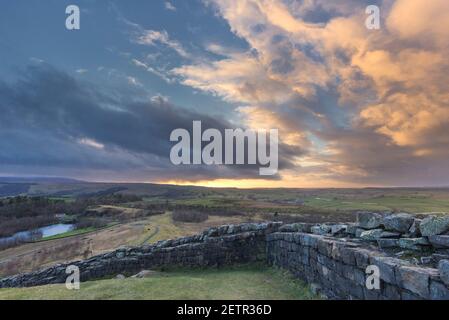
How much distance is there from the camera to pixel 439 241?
6.67m

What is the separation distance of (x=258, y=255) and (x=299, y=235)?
4.04m

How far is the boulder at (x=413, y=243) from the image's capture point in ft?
23.1

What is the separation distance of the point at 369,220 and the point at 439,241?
2.76 meters

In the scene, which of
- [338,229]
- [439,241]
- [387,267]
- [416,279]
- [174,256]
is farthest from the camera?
[174,256]

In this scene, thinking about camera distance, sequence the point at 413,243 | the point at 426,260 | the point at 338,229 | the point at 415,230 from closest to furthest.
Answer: the point at 426,260
the point at 413,243
the point at 415,230
the point at 338,229

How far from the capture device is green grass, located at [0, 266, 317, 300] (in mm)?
8758

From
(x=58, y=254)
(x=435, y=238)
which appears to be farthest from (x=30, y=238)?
(x=435, y=238)

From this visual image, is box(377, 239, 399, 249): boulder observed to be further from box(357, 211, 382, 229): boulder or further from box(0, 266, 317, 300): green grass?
box(0, 266, 317, 300): green grass

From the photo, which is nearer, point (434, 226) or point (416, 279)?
point (416, 279)

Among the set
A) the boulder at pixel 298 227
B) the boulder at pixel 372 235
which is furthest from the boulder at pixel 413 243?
the boulder at pixel 298 227

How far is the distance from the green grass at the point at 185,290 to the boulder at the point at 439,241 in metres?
3.69

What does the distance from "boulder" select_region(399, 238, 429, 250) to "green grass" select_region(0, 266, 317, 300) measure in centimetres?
308

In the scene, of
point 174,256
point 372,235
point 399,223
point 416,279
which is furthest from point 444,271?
point 174,256

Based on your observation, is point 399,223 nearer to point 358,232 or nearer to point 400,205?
point 358,232
